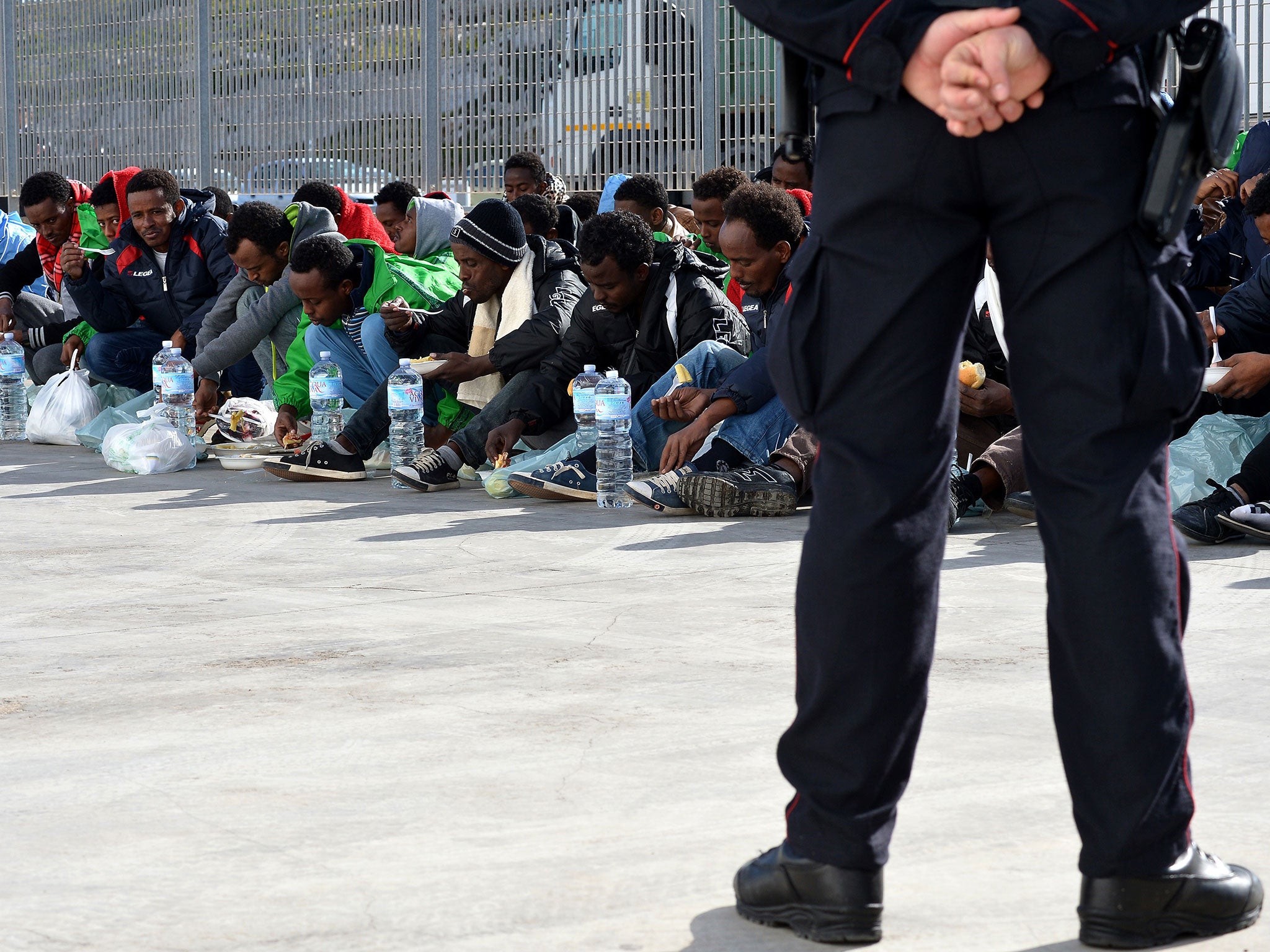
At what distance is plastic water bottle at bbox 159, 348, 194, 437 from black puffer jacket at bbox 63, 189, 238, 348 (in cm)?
68

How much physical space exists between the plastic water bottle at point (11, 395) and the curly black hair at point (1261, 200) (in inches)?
261

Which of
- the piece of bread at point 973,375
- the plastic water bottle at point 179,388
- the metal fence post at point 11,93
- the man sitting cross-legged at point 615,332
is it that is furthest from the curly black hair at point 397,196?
the metal fence post at point 11,93

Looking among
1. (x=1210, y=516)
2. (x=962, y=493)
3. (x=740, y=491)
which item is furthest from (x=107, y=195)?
(x=1210, y=516)

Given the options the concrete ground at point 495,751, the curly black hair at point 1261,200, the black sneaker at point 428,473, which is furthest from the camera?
the black sneaker at point 428,473

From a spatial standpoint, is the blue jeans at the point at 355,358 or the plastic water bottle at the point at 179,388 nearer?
the blue jeans at the point at 355,358

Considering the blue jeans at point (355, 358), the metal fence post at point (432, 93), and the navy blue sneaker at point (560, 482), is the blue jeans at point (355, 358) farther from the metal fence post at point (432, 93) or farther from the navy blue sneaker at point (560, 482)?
the metal fence post at point (432, 93)

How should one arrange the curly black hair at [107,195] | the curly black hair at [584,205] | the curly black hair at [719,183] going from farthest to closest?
1. the curly black hair at [584,205]
2. the curly black hair at [107,195]
3. the curly black hair at [719,183]

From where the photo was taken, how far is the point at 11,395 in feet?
31.3

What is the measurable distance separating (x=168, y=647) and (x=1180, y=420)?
2556 millimetres

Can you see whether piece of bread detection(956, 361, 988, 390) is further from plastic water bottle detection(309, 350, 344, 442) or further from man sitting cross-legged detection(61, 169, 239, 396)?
man sitting cross-legged detection(61, 169, 239, 396)

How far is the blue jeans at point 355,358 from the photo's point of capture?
7.95 m

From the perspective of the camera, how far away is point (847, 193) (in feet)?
6.57

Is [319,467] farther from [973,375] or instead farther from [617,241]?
[973,375]

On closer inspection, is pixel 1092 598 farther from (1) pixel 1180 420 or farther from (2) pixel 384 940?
(2) pixel 384 940
